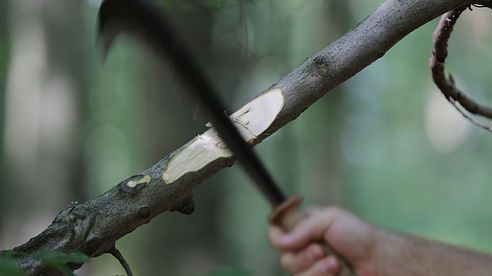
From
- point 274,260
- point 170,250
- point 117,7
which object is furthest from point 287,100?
point 274,260

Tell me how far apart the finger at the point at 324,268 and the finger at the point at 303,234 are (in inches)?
1.5

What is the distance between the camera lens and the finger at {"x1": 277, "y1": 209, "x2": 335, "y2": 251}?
117cm

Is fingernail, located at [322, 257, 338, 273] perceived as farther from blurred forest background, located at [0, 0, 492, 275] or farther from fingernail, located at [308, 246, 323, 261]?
blurred forest background, located at [0, 0, 492, 275]

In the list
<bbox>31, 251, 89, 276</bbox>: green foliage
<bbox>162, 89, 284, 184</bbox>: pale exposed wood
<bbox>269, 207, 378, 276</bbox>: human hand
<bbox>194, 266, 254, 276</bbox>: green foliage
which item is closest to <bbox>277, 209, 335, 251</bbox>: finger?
<bbox>269, 207, 378, 276</bbox>: human hand

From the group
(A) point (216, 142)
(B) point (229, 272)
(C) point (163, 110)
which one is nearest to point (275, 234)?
(A) point (216, 142)

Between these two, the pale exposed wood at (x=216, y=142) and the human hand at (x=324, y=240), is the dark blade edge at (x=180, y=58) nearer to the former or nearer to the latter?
the pale exposed wood at (x=216, y=142)

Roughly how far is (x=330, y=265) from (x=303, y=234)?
0.08m

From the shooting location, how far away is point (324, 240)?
1.24 meters

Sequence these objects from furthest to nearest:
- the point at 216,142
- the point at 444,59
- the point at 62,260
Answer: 1. the point at 444,59
2. the point at 216,142
3. the point at 62,260

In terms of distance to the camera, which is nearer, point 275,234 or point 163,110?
point 275,234

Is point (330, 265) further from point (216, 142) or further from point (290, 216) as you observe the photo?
point (216, 142)

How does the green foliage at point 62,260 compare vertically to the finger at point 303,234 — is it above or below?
above

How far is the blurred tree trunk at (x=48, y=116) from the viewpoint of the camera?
3.84m

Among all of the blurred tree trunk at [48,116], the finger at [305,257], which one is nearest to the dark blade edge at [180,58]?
the finger at [305,257]
